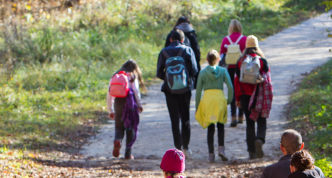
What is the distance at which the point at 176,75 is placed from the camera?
5715 mm

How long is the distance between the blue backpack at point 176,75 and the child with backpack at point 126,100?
693mm

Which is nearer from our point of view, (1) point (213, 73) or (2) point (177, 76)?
(2) point (177, 76)

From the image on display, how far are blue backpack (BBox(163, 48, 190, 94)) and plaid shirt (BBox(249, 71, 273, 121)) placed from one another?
3.78 feet

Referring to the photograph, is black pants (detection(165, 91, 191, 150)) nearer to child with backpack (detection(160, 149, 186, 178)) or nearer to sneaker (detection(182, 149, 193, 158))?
sneaker (detection(182, 149, 193, 158))

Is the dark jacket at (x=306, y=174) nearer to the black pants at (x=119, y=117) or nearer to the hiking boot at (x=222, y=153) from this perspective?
the hiking boot at (x=222, y=153)

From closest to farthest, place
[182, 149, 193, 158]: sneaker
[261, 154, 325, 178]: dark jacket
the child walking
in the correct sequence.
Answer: [261, 154, 325, 178]: dark jacket < the child walking < [182, 149, 193, 158]: sneaker

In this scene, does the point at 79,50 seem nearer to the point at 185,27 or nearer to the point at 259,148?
the point at 185,27

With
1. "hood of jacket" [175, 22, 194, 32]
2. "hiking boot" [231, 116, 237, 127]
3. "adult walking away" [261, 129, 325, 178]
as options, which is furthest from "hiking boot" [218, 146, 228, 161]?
"adult walking away" [261, 129, 325, 178]

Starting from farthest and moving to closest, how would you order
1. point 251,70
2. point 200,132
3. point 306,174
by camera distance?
point 200,132, point 251,70, point 306,174

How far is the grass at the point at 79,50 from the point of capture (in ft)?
26.8

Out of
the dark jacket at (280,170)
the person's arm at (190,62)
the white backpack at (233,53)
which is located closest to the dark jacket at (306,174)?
the dark jacket at (280,170)

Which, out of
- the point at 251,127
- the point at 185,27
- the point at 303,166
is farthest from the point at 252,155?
the point at 303,166

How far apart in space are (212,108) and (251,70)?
88 cm

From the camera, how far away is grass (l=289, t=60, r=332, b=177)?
5693mm
